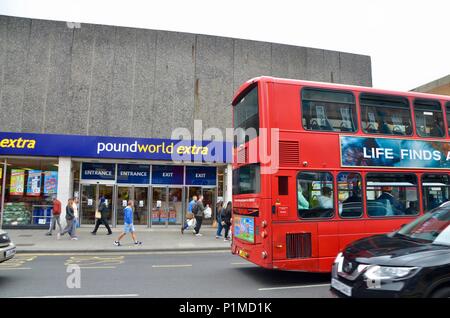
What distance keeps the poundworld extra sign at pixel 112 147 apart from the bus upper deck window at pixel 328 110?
11.8 metres

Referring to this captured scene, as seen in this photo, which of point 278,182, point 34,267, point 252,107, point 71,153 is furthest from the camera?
point 71,153

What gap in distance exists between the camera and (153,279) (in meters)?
7.61

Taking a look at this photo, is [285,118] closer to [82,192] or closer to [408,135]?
[408,135]

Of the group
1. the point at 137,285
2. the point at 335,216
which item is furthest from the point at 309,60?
the point at 137,285

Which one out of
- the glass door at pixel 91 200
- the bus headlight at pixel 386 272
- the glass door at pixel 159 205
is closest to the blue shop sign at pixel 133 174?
the glass door at pixel 159 205

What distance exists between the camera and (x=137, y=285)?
707cm

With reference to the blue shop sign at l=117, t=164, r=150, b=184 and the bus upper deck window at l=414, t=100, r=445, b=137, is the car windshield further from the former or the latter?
the blue shop sign at l=117, t=164, r=150, b=184

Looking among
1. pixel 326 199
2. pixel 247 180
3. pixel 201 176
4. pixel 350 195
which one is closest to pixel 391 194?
pixel 350 195

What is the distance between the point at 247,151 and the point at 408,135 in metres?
3.80

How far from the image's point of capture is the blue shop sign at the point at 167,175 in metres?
19.7

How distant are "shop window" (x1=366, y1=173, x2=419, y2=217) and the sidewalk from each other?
6.97m

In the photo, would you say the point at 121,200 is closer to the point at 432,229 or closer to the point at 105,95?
the point at 105,95

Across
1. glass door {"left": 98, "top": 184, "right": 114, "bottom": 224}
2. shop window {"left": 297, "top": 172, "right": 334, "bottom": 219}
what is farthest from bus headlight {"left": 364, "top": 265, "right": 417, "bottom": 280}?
glass door {"left": 98, "top": 184, "right": 114, "bottom": 224}

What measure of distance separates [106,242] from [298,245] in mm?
9426
